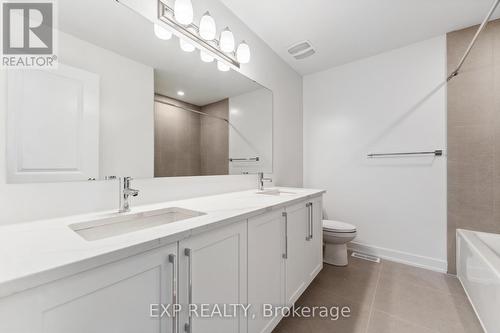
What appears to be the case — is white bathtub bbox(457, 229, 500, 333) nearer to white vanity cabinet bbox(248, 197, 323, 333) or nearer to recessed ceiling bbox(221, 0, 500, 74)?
white vanity cabinet bbox(248, 197, 323, 333)

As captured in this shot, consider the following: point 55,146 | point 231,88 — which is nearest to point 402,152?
point 231,88

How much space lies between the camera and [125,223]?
0.99 metres

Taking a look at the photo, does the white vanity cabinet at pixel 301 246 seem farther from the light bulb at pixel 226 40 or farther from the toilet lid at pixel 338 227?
the light bulb at pixel 226 40

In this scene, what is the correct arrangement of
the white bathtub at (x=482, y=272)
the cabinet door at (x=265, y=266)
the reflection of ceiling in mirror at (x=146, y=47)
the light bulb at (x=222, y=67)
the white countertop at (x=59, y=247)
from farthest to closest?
the light bulb at (x=222, y=67) < the white bathtub at (x=482, y=272) < the cabinet door at (x=265, y=266) < the reflection of ceiling in mirror at (x=146, y=47) < the white countertop at (x=59, y=247)

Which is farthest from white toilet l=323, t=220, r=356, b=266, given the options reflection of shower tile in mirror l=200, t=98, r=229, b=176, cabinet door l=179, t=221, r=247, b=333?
cabinet door l=179, t=221, r=247, b=333

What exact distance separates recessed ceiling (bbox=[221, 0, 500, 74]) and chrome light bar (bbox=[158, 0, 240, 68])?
1.50ft

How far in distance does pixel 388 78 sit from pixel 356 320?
2.41 m

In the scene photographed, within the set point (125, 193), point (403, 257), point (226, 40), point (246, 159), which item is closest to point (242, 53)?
point (226, 40)

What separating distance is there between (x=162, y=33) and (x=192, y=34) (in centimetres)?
21

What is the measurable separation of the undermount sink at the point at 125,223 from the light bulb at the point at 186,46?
1079 mm

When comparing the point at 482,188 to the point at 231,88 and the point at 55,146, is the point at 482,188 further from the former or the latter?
the point at 55,146

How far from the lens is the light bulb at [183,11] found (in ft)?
4.21

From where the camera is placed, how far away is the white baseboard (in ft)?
6.76

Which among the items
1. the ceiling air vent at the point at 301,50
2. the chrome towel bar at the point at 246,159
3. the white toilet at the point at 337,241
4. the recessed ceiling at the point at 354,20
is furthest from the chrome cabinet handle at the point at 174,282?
the ceiling air vent at the point at 301,50
